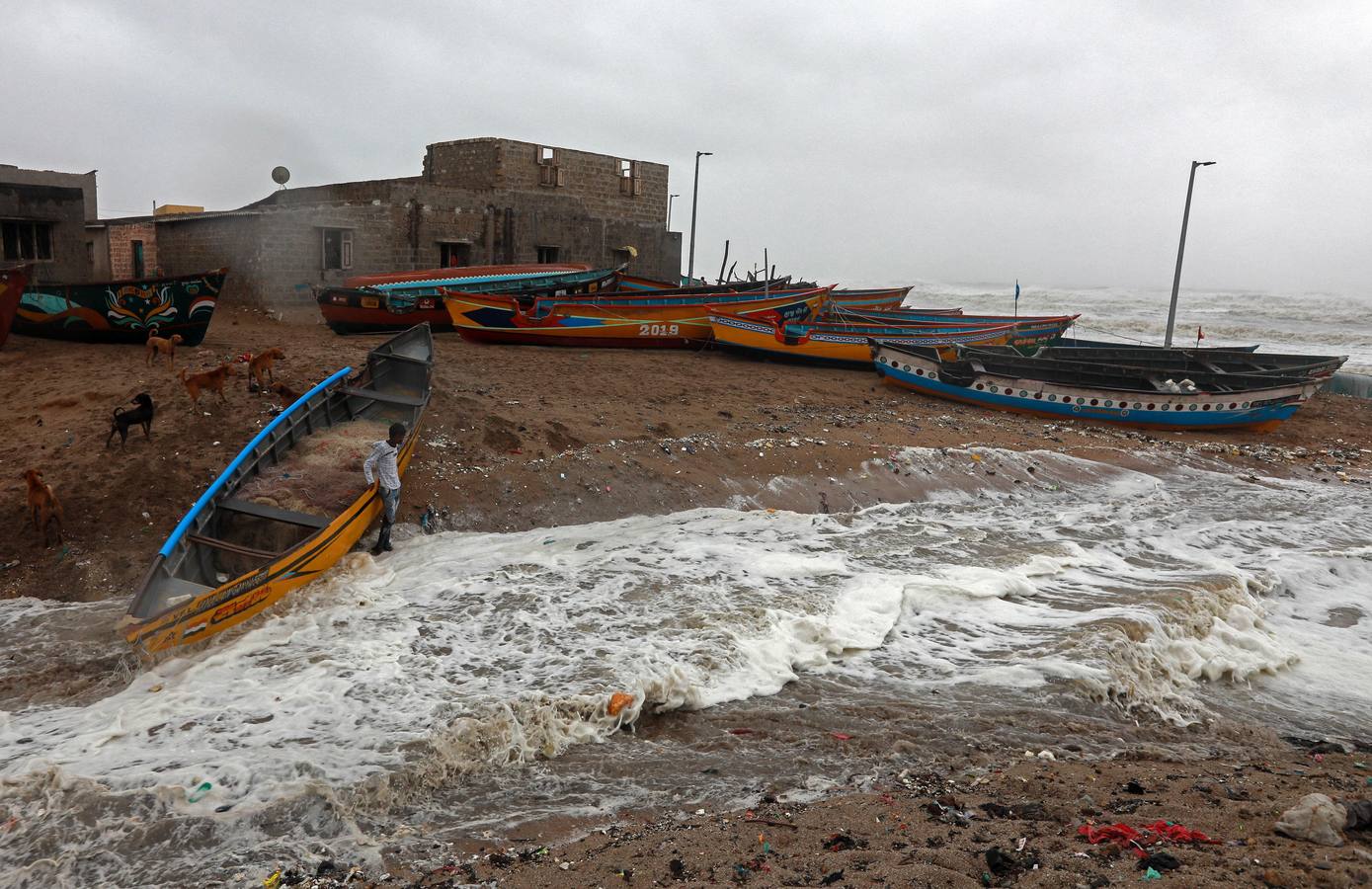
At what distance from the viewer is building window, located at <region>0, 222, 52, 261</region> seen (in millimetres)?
16031

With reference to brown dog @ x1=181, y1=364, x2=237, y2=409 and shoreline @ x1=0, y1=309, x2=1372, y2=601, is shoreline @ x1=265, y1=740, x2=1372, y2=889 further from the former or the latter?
brown dog @ x1=181, y1=364, x2=237, y2=409

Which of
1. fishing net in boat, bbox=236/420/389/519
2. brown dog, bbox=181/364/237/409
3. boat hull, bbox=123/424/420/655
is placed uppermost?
brown dog, bbox=181/364/237/409

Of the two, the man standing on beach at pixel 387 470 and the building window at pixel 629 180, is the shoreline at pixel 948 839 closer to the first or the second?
the man standing on beach at pixel 387 470

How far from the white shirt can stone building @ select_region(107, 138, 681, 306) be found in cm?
1369

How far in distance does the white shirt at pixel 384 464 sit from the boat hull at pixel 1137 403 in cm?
1172

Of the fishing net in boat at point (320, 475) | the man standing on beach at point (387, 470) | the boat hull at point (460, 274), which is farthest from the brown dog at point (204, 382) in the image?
the boat hull at point (460, 274)

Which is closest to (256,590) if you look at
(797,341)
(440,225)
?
(797,341)

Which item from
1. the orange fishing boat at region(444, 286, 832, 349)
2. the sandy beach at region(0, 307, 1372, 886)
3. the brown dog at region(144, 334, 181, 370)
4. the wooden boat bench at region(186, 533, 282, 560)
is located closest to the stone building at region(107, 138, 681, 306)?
the sandy beach at region(0, 307, 1372, 886)

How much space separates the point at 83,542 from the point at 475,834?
5.94m

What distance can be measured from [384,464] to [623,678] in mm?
3448

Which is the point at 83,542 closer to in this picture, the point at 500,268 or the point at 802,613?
the point at 802,613

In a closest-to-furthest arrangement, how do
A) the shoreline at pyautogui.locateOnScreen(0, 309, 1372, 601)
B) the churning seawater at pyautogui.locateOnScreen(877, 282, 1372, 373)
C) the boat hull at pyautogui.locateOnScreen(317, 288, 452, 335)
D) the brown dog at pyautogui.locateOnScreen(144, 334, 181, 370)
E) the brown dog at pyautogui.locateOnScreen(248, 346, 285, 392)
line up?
the shoreline at pyautogui.locateOnScreen(0, 309, 1372, 601)
the brown dog at pyautogui.locateOnScreen(248, 346, 285, 392)
the brown dog at pyautogui.locateOnScreen(144, 334, 181, 370)
the boat hull at pyautogui.locateOnScreen(317, 288, 452, 335)
the churning seawater at pyautogui.locateOnScreen(877, 282, 1372, 373)

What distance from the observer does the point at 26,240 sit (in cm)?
1631

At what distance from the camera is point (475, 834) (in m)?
4.75
